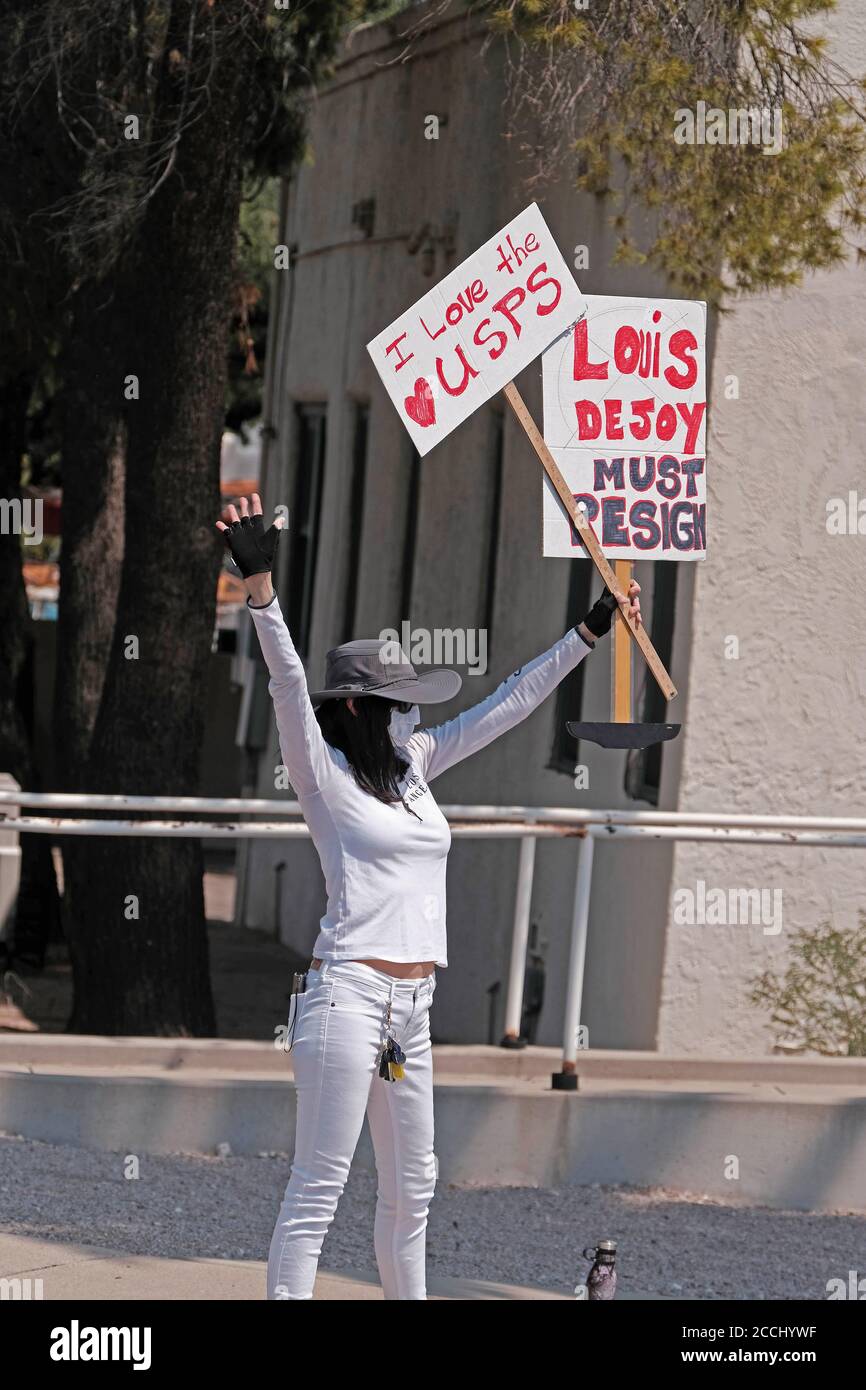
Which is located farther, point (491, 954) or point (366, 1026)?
point (491, 954)

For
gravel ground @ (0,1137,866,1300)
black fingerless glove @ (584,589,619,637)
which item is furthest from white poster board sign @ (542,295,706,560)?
gravel ground @ (0,1137,866,1300)

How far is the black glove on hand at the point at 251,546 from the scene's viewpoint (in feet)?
14.9

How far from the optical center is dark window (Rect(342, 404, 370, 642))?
14375 mm

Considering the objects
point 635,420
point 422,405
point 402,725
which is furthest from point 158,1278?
point 635,420

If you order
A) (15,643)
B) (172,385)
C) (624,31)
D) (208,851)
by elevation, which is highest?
(624,31)

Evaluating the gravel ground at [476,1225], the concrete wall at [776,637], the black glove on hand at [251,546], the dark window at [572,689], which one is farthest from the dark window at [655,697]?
the black glove on hand at [251,546]

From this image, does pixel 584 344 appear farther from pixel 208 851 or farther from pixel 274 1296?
pixel 208 851

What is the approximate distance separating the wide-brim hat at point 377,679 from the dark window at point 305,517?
400 inches

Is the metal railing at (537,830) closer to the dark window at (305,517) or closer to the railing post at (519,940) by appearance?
the railing post at (519,940)

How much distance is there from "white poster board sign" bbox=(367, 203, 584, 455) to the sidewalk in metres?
2.43

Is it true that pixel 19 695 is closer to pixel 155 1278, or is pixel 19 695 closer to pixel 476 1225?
pixel 476 1225

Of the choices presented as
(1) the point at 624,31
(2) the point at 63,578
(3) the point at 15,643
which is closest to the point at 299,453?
(3) the point at 15,643

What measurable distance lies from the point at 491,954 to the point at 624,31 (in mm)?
5325

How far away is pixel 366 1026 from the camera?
15.6 feet
